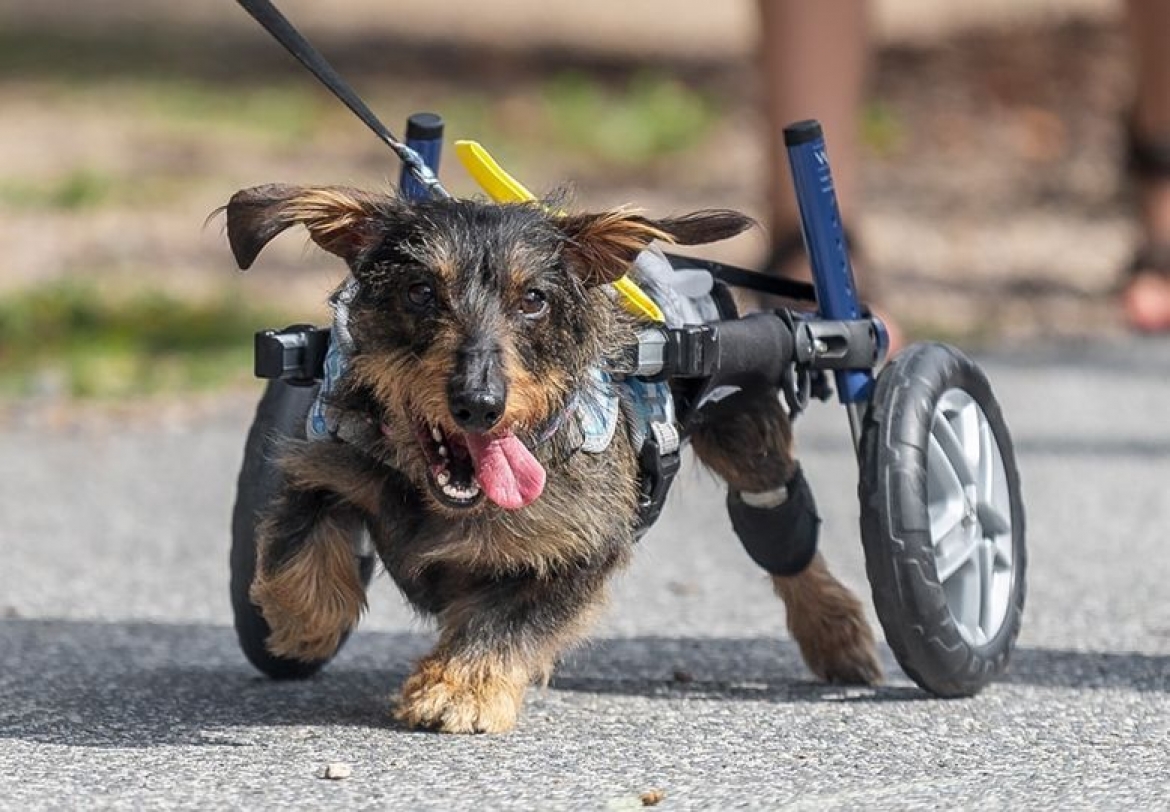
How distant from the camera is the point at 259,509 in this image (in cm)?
456

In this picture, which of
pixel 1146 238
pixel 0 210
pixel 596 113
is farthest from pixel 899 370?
pixel 596 113

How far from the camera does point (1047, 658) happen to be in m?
5.09

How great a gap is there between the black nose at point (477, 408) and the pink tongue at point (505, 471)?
0.35ft

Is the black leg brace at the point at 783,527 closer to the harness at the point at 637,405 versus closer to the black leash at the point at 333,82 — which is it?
the harness at the point at 637,405

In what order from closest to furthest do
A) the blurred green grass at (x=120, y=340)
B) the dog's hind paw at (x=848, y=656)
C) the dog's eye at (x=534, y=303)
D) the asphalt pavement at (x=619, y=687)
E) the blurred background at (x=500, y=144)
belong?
1. the asphalt pavement at (x=619, y=687)
2. the dog's eye at (x=534, y=303)
3. the dog's hind paw at (x=848, y=656)
4. the blurred green grass at (x=120, y=340)
5. the blurred background at (x=500, y=144)

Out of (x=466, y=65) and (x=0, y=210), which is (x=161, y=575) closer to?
(x=0, y=210)

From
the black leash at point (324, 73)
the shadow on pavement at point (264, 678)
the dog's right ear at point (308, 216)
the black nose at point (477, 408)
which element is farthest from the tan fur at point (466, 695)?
the black leash at point (324, 73)

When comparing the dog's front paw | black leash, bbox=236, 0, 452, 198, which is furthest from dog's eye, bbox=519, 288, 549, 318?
the dog's front paw

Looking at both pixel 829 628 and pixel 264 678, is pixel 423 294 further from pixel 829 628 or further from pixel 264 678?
pixel 829 628

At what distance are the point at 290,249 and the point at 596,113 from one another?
137 inches

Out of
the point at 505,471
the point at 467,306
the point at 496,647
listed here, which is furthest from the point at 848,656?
the point at 467,306

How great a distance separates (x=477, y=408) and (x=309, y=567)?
0.64 metres

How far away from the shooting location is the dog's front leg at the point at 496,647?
164 inches

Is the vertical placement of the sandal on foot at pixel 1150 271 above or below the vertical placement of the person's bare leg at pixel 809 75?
below
